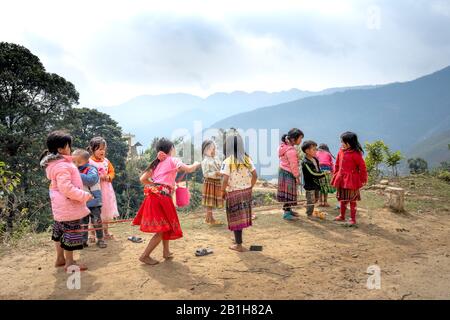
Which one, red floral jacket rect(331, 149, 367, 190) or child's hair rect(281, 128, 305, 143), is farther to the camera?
child's hair rect(281, 128, 305, 143)

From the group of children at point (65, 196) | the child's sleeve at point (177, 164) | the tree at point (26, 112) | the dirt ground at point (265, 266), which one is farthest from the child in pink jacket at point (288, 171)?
the tree at point (26, 112)

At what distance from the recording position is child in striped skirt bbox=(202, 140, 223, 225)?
6636 mm

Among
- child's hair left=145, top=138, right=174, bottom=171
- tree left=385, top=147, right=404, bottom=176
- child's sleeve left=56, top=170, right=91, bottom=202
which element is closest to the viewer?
child's sleeve left=56, top=170, right=91, bottom=202

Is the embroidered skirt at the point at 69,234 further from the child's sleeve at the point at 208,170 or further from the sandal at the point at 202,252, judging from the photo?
the child's sleeve at the point at 208,170

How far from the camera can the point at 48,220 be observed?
58.6 ft

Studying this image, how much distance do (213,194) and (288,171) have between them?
1.64 m

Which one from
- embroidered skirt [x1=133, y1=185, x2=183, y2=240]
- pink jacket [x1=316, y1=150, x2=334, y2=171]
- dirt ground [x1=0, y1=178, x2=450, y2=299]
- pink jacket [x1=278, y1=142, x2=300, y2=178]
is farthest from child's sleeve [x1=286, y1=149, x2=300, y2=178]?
embroidered skirt [x1=133, y1=185, x2=183, y2=240]

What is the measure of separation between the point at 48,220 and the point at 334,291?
17749 millimetres

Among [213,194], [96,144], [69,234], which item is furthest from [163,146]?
[213,194]

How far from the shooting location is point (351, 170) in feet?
21.5

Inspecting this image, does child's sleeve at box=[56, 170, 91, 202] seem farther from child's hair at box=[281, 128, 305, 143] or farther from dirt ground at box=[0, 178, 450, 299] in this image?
child's hair at box=[281, 128, 305, 143]

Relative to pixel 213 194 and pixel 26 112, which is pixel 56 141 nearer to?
pixel 213 194
